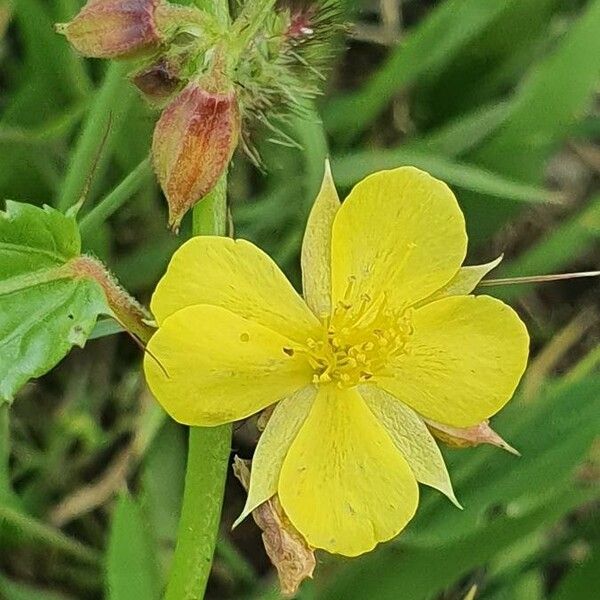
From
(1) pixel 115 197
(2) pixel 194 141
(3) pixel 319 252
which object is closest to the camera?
(2) pixel 194 141

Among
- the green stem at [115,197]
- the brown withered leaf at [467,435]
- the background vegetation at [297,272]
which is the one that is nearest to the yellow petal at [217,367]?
the brown withered leaf at [467,435]

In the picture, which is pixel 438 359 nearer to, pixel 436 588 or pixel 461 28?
pixel 436 588

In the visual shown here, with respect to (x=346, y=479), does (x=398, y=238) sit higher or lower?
higher

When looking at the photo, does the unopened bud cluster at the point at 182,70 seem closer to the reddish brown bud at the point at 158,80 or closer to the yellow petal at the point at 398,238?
the reddish brown bud at the point at 158,80

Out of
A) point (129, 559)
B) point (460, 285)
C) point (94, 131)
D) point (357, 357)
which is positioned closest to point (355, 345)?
point (357, 357)

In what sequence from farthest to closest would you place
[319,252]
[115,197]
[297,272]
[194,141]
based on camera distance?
[297,272], [115,197], [319,252], [194,141]

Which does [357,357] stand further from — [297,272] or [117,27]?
[297,272]
